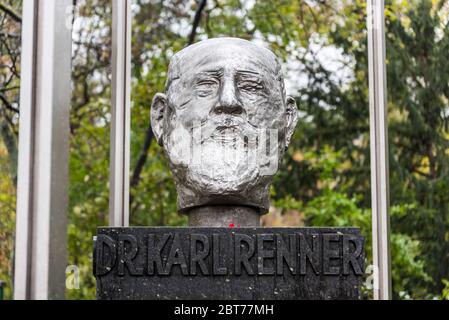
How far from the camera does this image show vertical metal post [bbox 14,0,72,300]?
13.1 feet

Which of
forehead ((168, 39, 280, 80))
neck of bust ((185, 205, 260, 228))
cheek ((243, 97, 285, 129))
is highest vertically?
forehead ((168, 39, 280, 80))

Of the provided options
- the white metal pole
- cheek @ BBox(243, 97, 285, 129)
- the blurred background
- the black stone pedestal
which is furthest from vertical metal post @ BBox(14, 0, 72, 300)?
the blurred background

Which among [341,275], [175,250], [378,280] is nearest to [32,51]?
[175,250]

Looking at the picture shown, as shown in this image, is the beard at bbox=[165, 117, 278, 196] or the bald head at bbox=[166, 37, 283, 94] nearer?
the beard at bbox=[165, 117, 278, 196]

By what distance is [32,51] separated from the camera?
4.21 meters

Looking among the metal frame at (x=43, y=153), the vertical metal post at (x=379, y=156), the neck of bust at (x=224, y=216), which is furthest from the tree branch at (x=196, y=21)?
the metal frame at (x=43, y=153)

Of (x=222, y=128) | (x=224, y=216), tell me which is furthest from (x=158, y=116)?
(x=224, y=216)

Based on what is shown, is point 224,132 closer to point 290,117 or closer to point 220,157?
point 220,157

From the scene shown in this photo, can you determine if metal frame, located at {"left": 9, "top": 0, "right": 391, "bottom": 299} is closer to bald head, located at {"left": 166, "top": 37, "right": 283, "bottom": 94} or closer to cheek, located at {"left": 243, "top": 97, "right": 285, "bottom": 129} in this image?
bald head, located at {"left": 166, "top": 37, "right": 283, "bottom": 94}

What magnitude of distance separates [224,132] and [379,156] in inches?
43.9

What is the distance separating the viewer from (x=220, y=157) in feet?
15.9

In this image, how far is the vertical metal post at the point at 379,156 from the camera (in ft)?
17.2

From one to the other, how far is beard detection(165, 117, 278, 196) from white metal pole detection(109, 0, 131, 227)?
84 cm
